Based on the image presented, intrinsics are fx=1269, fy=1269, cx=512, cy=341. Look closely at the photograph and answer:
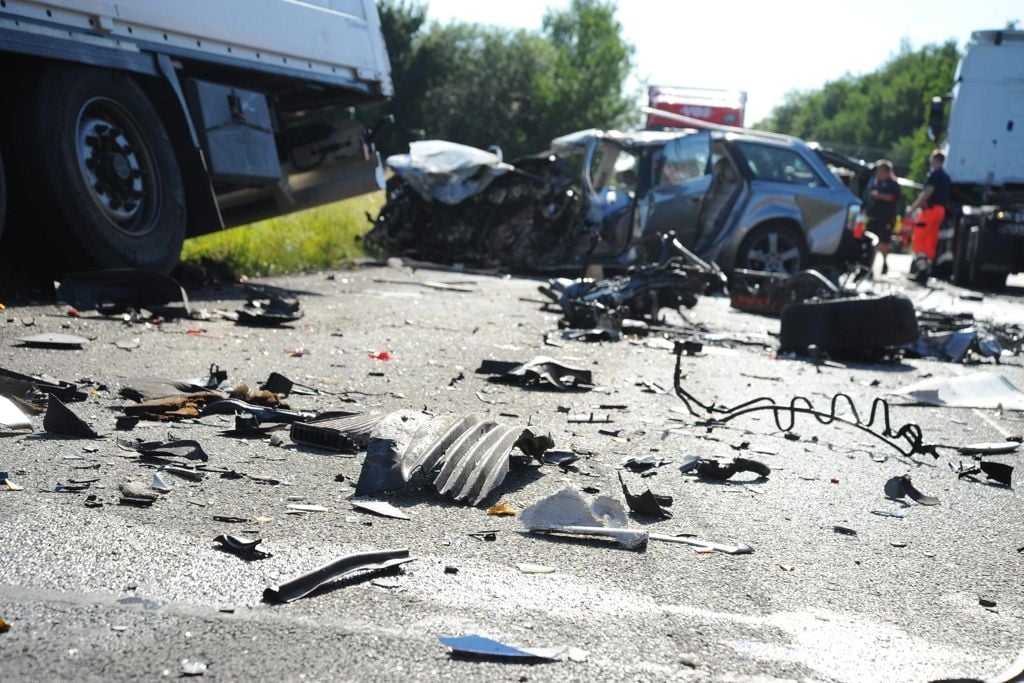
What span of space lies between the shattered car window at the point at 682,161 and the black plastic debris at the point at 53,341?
9307 mm

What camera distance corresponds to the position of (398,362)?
7.00 metres

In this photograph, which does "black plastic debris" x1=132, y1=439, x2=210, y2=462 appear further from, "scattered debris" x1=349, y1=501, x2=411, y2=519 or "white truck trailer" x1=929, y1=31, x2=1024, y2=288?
"white truck trailer" x1=929, y1=31, x2=1024, y2=288

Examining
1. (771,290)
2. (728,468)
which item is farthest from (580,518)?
(771,290)

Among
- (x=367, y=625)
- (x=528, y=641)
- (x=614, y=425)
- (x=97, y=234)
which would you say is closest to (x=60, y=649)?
(x=367, y=625)

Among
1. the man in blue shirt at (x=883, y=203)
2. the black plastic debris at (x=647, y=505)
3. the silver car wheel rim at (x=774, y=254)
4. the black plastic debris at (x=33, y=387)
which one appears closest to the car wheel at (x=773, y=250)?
the silver car wheel rim at (x=774, y=254)

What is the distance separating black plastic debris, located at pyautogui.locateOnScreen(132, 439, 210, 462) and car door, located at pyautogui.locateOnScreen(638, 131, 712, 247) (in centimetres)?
1081

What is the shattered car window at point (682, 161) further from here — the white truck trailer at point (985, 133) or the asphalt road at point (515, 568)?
the asphalt road at point (515, 568)

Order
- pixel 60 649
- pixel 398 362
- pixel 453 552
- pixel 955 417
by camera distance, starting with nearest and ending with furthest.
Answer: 1. pixel 60 649
2. pixel 453 552
3. pixel 955 417
4. pixel 398 362

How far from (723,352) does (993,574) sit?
5362 mm

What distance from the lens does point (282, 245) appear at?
44.3 ft

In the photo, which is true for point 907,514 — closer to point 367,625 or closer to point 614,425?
point 614,425

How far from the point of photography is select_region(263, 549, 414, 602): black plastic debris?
283 centimetres

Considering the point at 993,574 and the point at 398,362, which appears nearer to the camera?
the point at 993,574

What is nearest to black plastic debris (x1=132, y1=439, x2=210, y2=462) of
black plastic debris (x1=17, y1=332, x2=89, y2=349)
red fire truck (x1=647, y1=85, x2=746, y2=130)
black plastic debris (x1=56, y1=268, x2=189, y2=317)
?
black plastic debris (x1=17, y1=332, x2=89, y2=349)
